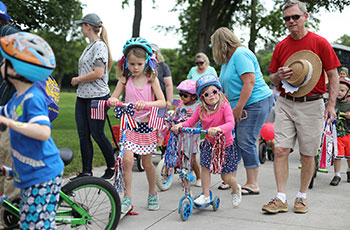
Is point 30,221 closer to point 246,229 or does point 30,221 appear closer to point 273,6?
point 246,229

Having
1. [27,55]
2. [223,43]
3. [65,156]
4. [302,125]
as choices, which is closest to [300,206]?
[302,125]

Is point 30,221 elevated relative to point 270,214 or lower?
elevated

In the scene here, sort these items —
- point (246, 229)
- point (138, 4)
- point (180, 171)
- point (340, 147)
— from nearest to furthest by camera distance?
1. point (246, 229)
2. point (180, 171)
3. point (340, 147)
4. point (138, 4)

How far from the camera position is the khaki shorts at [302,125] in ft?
16.3

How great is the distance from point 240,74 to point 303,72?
796 mm

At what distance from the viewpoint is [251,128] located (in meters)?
5.58

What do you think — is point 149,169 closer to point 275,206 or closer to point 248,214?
point 248,214

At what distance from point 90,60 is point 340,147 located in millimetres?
3855

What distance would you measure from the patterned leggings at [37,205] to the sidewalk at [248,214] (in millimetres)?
1488

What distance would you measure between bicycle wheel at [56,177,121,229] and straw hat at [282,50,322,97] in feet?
7.75

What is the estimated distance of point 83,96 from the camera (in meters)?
6.03

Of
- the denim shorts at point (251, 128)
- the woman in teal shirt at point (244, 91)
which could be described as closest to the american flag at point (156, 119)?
the woman in teal shirt at point (244, 91)

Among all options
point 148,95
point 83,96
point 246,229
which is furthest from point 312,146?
point 83,96

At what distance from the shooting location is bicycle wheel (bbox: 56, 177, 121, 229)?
3461 millimetres
